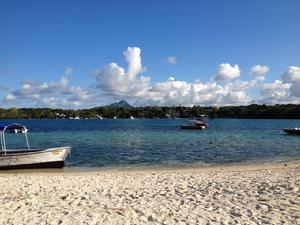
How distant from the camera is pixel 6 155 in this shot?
2791cm

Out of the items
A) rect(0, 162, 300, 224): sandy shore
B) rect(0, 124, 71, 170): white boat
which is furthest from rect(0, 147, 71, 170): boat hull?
rect(0, 162, 300, 224): sandy shore

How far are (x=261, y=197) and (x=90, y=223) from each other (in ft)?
19.2

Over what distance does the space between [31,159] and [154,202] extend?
17781 millimetres

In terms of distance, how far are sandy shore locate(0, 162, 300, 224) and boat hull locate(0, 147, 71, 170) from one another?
36.5 feet

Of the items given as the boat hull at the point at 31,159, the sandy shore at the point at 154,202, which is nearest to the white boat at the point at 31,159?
the boat hull at the point at 31,159

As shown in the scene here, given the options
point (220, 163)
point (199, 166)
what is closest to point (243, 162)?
point (220, 163)

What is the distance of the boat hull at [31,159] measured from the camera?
27.9 meters

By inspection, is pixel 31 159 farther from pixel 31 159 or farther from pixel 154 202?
pixel 154 202

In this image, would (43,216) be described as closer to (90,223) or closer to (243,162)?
(90,223)

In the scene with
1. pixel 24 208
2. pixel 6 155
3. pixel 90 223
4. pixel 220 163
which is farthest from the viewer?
pixel 220 163

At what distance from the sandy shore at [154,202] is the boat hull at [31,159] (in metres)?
11.1

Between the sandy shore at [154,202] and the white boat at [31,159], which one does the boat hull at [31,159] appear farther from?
the sandy shore at [154,202]

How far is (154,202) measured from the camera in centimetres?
1255

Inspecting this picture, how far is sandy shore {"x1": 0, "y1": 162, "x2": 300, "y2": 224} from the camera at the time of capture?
10625 millimetres
